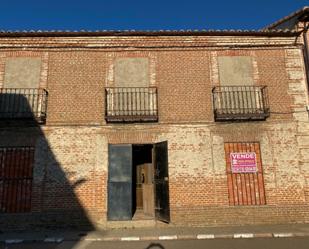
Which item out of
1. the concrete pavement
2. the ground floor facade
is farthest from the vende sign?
the concrete pavement

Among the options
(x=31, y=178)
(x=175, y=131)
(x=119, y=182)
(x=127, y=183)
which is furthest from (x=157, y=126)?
(x=31, y=178)

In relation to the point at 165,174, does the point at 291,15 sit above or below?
above

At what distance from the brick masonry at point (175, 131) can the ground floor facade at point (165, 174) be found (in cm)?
3

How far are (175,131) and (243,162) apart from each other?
245 cm

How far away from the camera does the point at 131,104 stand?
11.1 metres

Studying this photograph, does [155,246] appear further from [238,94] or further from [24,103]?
[24,103]

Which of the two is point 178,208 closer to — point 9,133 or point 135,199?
point 135,199

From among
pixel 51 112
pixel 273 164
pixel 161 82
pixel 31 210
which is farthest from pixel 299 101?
pixel 31 210

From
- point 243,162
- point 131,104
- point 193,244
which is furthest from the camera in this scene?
point 131,104

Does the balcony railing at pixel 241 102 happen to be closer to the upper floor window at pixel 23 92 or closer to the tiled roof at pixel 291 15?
the tiled roof at pixel 291 15

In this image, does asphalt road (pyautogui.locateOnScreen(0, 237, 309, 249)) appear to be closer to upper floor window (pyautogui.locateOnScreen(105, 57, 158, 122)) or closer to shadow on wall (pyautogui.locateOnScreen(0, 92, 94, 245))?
shadow on wall (pyautogui.locateOnScreen(0, 92, 94, 245))

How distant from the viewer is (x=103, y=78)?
11281mm

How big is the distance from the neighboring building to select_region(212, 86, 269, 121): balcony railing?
0.04m

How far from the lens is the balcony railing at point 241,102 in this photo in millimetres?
10922
